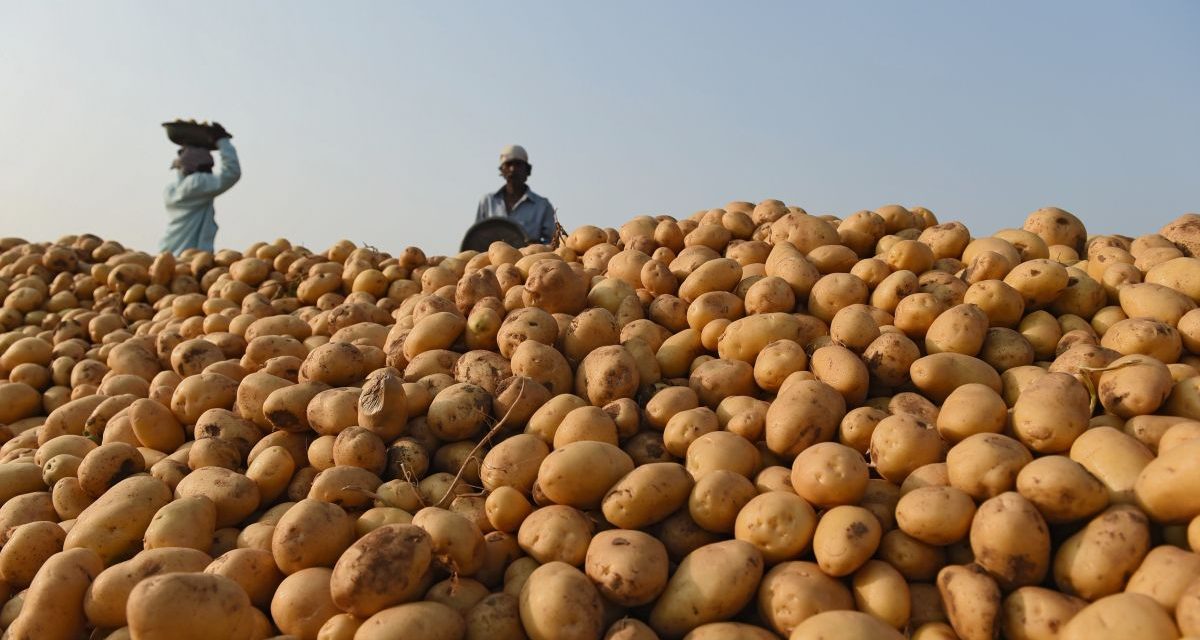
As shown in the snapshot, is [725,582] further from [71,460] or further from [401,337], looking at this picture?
[71,460]

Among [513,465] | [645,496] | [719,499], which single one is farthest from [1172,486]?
[513,465]

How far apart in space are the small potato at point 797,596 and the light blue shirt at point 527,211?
7.44m

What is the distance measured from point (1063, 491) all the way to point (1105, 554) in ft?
0.56

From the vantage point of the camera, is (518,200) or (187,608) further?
(518,200)

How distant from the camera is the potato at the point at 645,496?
7.76 ft

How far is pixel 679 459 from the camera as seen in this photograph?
108 inches

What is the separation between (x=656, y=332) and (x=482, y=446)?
0.95m

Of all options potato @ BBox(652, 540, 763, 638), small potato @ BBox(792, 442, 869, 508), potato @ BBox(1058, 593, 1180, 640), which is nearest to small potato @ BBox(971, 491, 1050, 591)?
potato @ BBox(1058, 593, 1180, 640)

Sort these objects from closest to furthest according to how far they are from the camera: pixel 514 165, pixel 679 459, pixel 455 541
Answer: pixel 455 541 < pixel 679 459 < pixel 514 165

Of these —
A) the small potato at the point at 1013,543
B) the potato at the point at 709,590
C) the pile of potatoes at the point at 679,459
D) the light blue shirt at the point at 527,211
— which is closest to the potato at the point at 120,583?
the pile of potatoes at the point at 679,459

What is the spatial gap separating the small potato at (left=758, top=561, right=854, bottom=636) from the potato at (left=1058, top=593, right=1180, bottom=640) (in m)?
0.52

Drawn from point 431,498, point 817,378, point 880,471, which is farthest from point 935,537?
point 431,498

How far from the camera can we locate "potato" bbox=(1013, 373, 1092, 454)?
2330mm

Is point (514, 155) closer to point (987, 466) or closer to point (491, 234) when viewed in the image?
point (491, 234)
